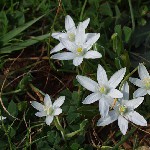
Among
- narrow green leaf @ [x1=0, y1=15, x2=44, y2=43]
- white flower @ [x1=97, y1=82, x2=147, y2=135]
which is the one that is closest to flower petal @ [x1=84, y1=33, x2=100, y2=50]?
white flower @ [x1=97, y1=82, x2=147, y2=135]

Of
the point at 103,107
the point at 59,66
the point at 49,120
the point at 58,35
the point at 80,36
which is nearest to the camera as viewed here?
the point at 103,107

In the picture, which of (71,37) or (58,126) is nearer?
(58,126)

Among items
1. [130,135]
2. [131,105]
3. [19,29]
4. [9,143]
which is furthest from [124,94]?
[19,29]

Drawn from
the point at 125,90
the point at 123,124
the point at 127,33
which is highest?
the point at 127,33

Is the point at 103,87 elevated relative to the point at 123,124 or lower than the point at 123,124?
Result: elevated

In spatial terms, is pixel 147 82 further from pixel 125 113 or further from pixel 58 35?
pixel 58 35

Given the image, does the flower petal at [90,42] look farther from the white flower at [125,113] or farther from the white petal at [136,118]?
the white petal at [136,118]

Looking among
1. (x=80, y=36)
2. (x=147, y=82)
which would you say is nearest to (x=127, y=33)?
(x=80, y=36)
